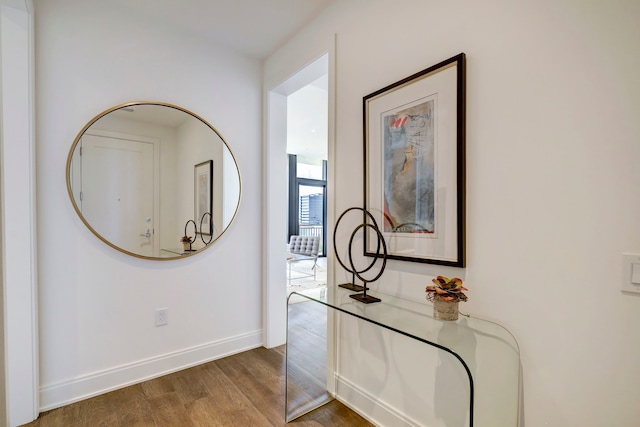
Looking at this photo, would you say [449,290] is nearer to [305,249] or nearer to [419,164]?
[419,164]

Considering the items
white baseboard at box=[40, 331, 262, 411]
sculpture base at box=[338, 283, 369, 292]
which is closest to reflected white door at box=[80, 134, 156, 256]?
white baseboard at box=[40, 331, 262, 411]

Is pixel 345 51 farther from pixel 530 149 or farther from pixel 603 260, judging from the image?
pixel 603 260

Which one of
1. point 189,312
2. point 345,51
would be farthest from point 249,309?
point 345,51

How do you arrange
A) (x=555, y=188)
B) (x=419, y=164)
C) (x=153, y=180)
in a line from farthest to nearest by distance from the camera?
(x=153, y=180) → (x=419, y=164) → (x=555, y=188)

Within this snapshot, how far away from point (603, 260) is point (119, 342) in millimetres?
2719

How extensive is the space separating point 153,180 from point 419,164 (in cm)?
193

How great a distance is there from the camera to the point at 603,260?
102 cm

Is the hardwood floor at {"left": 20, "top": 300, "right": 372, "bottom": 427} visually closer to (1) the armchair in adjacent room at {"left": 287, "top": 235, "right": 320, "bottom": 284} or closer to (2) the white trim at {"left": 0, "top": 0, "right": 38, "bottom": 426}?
(2) the white trim at {"left": 0, "top": 0, "right": 38, "bottom": 426}

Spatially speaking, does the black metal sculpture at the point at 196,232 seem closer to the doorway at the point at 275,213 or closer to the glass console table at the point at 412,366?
the doorway at the point at 275,213

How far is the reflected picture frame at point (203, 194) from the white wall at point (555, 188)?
Answer: 1.83m

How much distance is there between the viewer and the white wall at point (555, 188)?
99 cm

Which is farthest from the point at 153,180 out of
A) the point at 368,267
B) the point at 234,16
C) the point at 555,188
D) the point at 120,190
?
the point at 555,188

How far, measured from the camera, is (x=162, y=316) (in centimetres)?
235

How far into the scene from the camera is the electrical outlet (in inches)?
91.7
